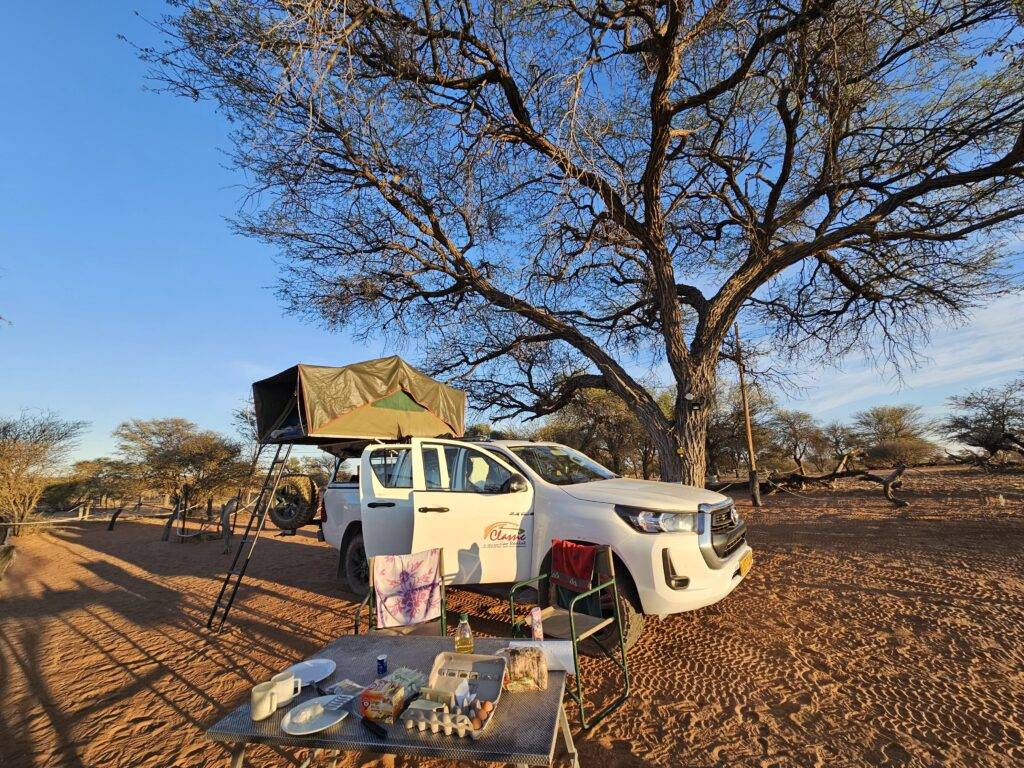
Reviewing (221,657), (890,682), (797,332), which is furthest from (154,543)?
(797,332)

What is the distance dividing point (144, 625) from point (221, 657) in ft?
6.49

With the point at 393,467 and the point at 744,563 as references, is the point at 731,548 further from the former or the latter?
the point at 393,467

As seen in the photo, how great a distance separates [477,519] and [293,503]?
5284 millimetres

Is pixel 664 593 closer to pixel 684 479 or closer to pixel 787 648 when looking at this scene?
pixel 787 648

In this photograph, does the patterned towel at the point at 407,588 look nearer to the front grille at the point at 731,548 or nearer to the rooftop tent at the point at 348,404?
the rooftop tent at the point at 348,404

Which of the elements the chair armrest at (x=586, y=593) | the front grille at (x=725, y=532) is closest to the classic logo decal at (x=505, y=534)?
the chair armrest at (x=586, y=593)

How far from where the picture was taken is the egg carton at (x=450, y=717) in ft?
6.33

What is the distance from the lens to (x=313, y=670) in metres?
2.52

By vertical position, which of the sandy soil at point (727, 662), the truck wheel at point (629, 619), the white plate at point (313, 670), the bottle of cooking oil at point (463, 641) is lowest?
the sandy soil at point (727, 662)

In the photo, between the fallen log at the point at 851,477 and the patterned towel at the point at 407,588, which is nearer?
the patterned towel at the point at 407,588

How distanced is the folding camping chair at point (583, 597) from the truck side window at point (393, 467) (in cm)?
227

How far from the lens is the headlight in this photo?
12.2 feet

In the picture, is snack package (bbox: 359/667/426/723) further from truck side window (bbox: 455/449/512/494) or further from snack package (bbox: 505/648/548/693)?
Result: truck side window (bbox: 455/449/512/494)

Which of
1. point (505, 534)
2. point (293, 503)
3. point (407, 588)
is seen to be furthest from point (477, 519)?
point (293, 503)
